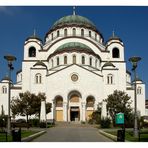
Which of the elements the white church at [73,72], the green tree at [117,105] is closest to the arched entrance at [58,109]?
the white church at [73,72]

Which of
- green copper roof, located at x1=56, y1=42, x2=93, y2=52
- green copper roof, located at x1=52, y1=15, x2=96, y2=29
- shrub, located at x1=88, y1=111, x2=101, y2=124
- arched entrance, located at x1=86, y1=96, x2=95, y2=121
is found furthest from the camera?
green copper roof, located at x1=52, y1=15, x2=96, y2=29

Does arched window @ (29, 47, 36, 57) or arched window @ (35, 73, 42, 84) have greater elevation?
arched window @ (29, 47, 36, 57)

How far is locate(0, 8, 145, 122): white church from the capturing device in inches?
2014

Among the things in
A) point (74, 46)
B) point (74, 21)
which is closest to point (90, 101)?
point (74, 46)

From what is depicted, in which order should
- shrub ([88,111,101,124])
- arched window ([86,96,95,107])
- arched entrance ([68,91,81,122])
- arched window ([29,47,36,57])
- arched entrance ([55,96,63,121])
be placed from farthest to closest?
arched window ([29,47,36,57]) → arched window ([86,96,95,107]) → arched entrance ([68,91,81,122]) → arched entrance ([55,96,63,121]) → shrub ([88,111,101,124])

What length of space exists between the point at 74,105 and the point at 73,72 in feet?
16.8

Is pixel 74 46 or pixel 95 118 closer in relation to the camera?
pixel 95 118

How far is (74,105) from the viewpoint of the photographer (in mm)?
51312

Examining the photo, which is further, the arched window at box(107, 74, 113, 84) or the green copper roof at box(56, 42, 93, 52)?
the green copper roof at box(56, 42, 93, 52)

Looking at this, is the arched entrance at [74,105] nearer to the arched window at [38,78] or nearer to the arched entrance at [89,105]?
the arched entrance at [89,105]

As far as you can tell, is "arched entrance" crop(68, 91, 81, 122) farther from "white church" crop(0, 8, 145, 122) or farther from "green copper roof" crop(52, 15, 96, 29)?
"green copper roof" crop(52, 15, 96, 29)

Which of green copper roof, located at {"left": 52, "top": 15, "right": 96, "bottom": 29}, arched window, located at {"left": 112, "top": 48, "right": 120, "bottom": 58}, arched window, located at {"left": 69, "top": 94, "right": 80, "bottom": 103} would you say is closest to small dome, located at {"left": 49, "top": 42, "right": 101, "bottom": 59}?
arched window, located at {"left": 112, "top": 48, "right": 120, "bottom": 58}

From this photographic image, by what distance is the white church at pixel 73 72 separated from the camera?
51.2m

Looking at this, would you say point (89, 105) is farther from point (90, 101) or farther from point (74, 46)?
point (74, 46)
